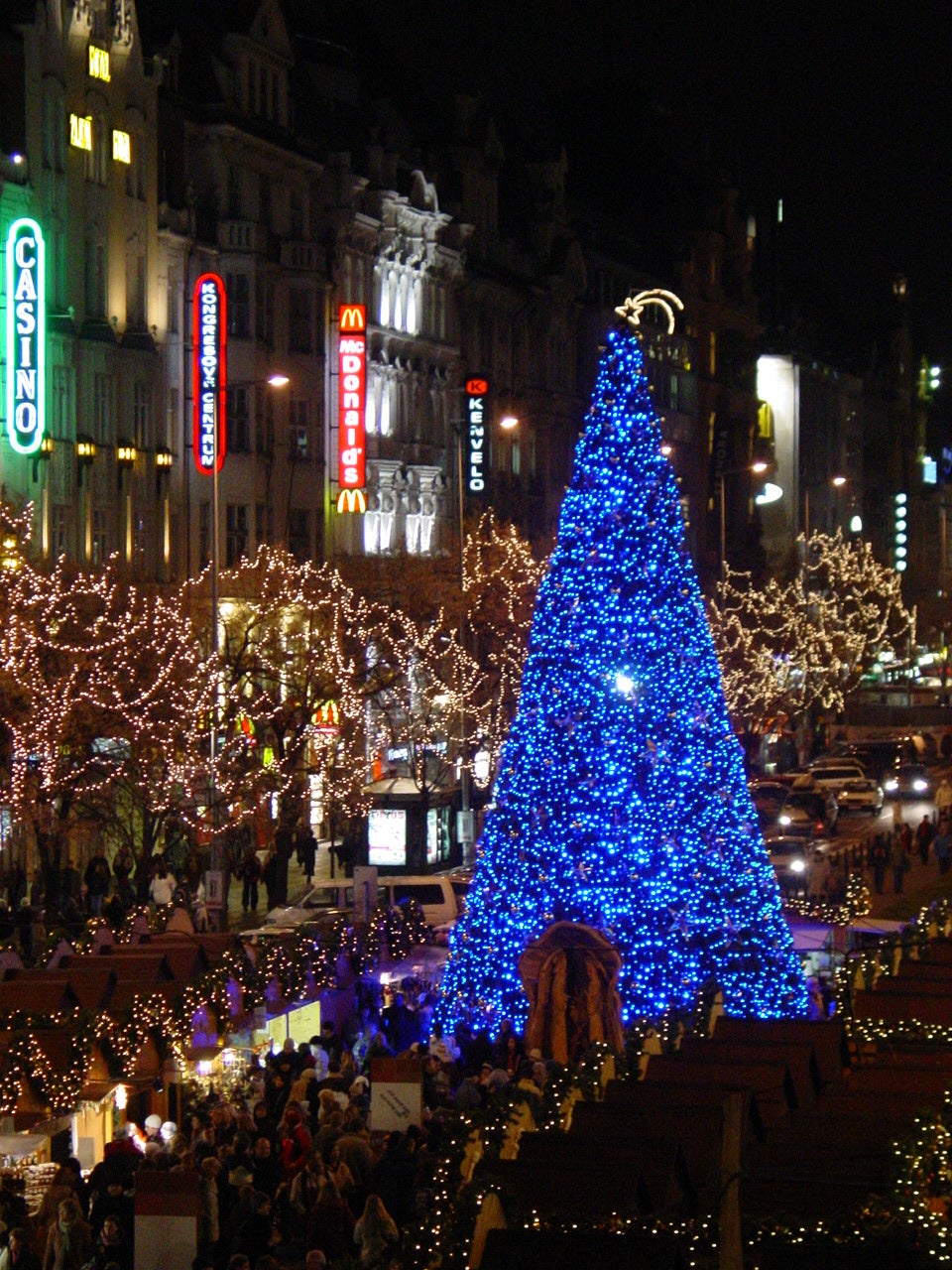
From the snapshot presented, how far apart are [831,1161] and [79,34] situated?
129 feet

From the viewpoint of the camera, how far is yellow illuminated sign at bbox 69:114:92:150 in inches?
2083

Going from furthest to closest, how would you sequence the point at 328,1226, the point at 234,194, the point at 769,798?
the point at 234,194 → the point at 769,798 → the point at 328,1226

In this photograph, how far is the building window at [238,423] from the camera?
60.3 m

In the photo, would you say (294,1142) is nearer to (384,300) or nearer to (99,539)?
(99,539)

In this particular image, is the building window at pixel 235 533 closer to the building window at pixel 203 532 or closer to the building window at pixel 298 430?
the building window at pixel 203 532

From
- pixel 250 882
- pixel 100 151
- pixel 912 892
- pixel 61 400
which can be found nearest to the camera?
pixel 250 882

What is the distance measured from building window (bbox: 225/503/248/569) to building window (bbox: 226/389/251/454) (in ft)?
3.99

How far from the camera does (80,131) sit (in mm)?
53344

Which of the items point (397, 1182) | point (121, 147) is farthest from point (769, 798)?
point (397, 1182)

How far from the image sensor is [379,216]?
227ft

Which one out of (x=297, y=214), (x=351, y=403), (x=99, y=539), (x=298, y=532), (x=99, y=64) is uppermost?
(x=99, y=64)

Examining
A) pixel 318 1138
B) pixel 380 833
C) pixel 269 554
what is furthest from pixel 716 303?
pixel 318 1138

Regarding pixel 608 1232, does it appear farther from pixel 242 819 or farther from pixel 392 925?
pixel 242 819

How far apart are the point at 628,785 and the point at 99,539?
86.0 ft
